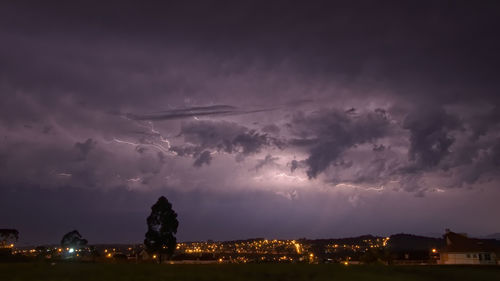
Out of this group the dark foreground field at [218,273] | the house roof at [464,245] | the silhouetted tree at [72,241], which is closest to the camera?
the dark foreground field at [218,273]

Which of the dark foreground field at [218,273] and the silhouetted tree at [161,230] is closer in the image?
the dark foreground field at [218,273]

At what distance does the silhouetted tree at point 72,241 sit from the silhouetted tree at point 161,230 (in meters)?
37.9

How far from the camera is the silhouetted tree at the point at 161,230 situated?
51.4 m

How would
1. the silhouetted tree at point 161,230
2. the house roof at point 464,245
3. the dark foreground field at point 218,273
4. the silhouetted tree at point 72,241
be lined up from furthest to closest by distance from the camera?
1. the silhouetted tree at point 72,241
2. the house roof at point 464,245
3. the silhouetted tree at point 161,230
4. the dark foreground field at point 218,273

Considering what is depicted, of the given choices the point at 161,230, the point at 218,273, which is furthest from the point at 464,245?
the point at 218,273

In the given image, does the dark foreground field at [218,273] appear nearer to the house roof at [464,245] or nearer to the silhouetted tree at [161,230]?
the silhouetted tree at [161,230]

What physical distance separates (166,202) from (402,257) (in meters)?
52.4

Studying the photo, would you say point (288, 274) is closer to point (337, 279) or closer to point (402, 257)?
point (337, 279)

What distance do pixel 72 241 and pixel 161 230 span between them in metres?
40.5

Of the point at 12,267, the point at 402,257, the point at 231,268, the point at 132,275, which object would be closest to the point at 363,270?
the point at 231,268

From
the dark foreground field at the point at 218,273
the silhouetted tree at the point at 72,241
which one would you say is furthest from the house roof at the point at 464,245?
the silhouetted tree at the point at 72,241

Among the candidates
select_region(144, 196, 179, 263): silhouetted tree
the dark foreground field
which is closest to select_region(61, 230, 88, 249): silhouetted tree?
select_region(144, 196, 179, 263): silhouetted tree

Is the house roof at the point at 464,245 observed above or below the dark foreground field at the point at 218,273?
below

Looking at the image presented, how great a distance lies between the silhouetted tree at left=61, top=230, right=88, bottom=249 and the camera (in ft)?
272
